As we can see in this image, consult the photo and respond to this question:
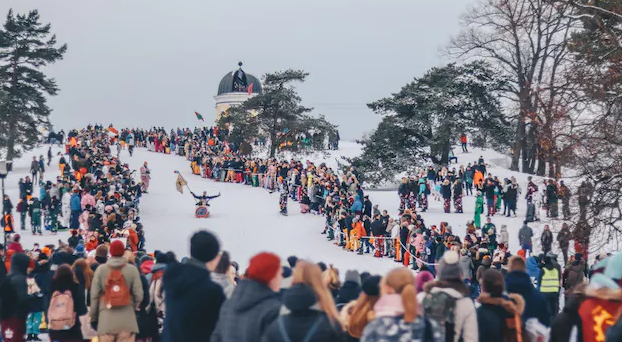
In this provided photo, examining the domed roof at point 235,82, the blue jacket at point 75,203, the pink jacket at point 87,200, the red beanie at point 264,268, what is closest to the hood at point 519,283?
the red beanie at point 264,268

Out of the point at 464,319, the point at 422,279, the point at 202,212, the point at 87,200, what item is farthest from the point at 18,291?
the point at 202,212

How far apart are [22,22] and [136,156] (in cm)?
1249

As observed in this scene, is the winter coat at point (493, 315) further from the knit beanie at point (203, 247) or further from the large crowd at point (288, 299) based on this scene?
the knit beanie at point (203, 247)

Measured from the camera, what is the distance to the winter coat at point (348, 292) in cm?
794

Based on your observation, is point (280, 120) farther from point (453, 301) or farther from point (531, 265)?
point (453, 301)

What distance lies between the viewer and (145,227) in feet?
99.8

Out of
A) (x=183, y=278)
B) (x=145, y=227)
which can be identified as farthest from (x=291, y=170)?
(x=183, y=278)

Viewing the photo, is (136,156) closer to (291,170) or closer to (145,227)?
(291,170)

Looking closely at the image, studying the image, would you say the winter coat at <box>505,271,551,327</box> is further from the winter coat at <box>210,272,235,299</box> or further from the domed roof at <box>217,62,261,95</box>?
the domed roof at <box>217,62,261,95</box>

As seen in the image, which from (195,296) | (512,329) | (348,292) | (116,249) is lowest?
(512,329)

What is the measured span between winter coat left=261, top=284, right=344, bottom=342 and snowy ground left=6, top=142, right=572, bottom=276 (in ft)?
52.3

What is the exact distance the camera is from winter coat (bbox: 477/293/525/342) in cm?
662

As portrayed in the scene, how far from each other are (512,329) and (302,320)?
2.34 metres

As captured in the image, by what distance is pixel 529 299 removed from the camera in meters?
7.58
